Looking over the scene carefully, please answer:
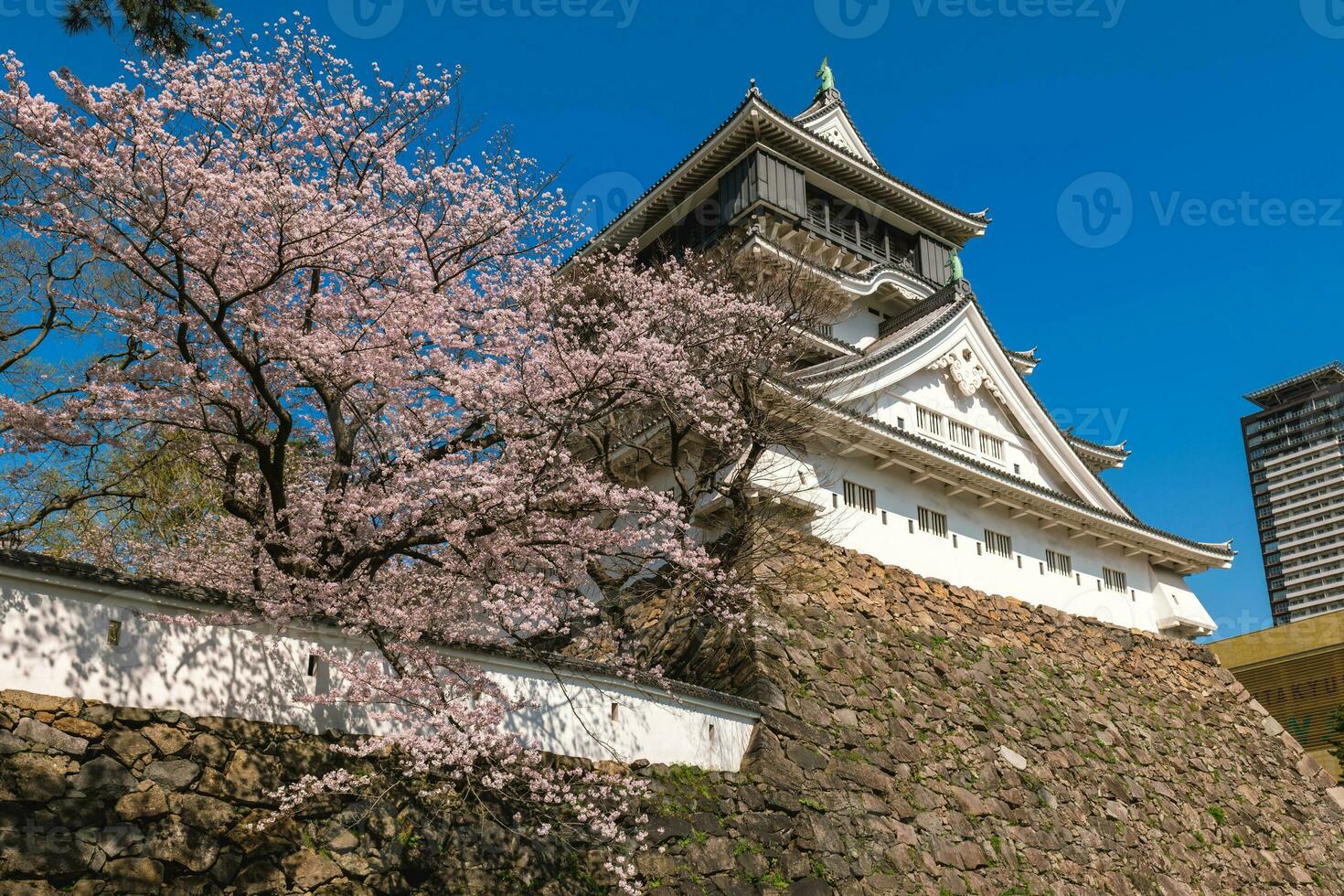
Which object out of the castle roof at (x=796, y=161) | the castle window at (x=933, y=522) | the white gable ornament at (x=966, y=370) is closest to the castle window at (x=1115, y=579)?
the white gable ornament at (x=966, y=370)

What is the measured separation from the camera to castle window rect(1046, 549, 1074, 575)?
21.0 m

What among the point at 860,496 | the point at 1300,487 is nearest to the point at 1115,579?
the point at 860,496

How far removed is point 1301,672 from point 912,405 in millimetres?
13474

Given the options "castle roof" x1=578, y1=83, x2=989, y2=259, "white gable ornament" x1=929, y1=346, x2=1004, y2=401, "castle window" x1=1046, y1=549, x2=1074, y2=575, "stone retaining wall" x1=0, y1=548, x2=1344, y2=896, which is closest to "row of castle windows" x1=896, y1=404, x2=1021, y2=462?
"white gable ornament" x1=929, y1=346, x2=1004, y2=401

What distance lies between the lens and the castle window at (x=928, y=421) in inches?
791

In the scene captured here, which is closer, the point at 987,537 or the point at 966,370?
the point at 987,537

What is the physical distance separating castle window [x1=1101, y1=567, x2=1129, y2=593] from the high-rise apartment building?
5515 cm

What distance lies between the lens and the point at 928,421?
2031cm

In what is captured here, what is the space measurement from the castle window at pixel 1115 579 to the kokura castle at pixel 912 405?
5cm

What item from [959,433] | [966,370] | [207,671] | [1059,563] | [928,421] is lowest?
[207,671]

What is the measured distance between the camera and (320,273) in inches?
405

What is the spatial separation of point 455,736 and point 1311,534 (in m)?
76.8

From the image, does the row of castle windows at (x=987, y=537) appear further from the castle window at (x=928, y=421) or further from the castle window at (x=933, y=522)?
the castle window at (x=928, y=421)

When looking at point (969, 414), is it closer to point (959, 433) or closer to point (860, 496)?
point (959, 433)
